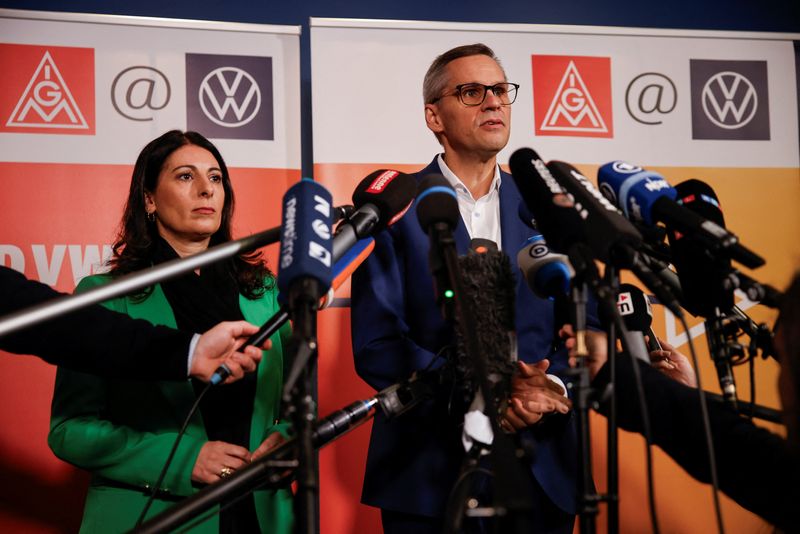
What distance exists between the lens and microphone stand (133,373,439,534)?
1.10 metres

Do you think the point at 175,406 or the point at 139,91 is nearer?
the point at 175,406

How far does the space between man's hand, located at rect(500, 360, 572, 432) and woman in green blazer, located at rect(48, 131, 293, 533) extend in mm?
610

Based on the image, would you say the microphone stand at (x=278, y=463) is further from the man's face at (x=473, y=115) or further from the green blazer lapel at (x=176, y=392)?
the man's face at (x=473, y=115)

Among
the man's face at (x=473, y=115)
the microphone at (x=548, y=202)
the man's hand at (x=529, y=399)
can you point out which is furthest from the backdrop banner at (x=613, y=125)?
the microphone at (x=548, y=202)

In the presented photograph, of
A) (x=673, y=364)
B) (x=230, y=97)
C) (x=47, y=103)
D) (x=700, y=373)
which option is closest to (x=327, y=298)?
(x=673, y=364)

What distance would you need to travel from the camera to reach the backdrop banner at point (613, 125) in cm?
302

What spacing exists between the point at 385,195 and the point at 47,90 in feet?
6.65

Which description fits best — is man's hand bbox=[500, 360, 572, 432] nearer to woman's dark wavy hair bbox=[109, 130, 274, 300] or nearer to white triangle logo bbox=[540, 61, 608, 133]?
woman's dark wavy hair bbox=[109, 130, 274, 300]

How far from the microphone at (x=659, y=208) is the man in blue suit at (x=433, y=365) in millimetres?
333

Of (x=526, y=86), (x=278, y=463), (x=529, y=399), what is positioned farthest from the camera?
(x=526, y=86)

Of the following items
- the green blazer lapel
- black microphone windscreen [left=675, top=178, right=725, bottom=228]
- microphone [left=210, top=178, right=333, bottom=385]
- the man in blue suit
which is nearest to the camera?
microphone [left=210, top=178, right=333, bottom=385]

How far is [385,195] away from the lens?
4.84 ft

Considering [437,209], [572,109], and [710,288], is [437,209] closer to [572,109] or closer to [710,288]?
[710,288]

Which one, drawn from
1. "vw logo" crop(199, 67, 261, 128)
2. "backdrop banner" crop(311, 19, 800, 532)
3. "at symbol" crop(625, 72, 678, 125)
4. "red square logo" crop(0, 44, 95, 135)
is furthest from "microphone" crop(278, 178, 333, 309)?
"at symbol" crop(625, 72, 678, 125)
